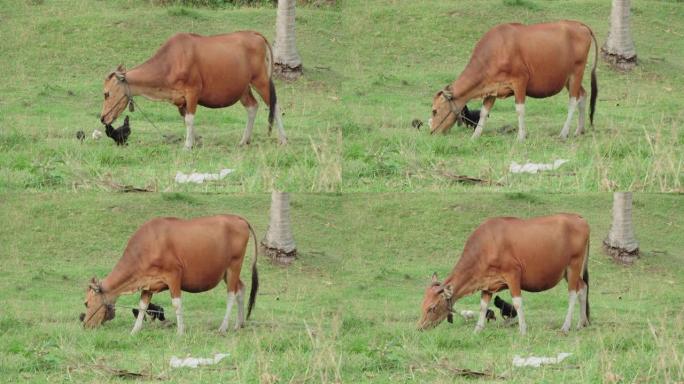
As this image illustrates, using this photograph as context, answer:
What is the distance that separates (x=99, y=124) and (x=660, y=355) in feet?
32.1

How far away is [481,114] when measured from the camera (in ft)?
70.3

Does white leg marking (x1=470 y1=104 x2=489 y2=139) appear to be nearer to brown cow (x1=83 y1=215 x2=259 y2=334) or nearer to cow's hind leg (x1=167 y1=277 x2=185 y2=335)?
brown cow (x1=83 y1=215 x2=259 y2=334)

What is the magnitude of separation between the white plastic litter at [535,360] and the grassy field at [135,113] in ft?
11.8

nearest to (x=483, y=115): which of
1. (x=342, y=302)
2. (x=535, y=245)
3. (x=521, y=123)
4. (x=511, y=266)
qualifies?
(x=521, y=123)

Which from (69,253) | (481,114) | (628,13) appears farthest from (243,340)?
(628,13)

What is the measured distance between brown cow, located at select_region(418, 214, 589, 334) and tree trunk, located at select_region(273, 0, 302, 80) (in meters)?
6.03

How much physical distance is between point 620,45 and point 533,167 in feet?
20.6

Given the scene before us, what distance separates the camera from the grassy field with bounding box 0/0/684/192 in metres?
20.5

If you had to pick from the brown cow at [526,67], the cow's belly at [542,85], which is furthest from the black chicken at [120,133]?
the cow's belly at [542,85]

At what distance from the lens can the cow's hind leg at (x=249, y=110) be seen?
2144 cm

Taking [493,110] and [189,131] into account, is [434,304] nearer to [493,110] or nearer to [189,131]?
[189,131]

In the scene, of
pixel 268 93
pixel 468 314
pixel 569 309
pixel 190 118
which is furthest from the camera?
pixel 268 93

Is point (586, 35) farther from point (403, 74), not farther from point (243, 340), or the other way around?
point (243, 340)

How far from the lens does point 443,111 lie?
22.0m
